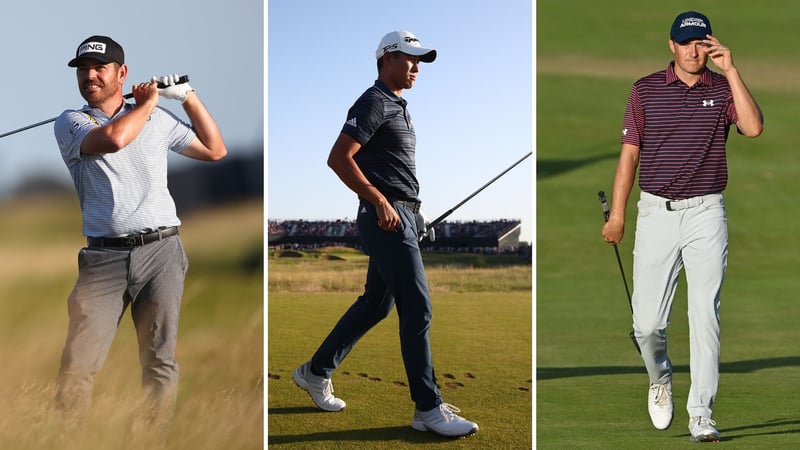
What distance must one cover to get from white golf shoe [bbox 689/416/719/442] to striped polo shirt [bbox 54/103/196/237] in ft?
6.41

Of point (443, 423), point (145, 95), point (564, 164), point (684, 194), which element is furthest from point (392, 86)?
point (564, 164)

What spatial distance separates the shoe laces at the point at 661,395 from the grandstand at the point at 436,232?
3.15ft

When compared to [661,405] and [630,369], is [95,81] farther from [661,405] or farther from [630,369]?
[630,369]

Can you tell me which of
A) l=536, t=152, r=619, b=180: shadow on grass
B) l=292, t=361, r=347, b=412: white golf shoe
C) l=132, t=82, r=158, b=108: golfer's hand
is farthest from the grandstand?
Result: l=536, t=152, r=619, b=180: shadow on grass

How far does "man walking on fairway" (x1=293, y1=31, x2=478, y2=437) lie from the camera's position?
155 inches

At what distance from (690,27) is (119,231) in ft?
6.89

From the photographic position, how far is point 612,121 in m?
6.21

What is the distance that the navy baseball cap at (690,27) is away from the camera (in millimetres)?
3842

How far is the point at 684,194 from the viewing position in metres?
3.81

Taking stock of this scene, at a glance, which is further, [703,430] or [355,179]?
[355,179]

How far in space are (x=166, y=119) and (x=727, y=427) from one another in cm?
227

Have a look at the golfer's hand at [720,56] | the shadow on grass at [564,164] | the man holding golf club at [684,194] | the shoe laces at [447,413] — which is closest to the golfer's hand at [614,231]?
the man holding golf club at [684,194]

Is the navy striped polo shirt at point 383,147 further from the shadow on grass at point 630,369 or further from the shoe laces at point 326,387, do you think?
the shadow on grass at point 630,369

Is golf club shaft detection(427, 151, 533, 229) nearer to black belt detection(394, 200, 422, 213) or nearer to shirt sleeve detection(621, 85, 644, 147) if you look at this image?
black belt detection(394, 200, 422, 213)
